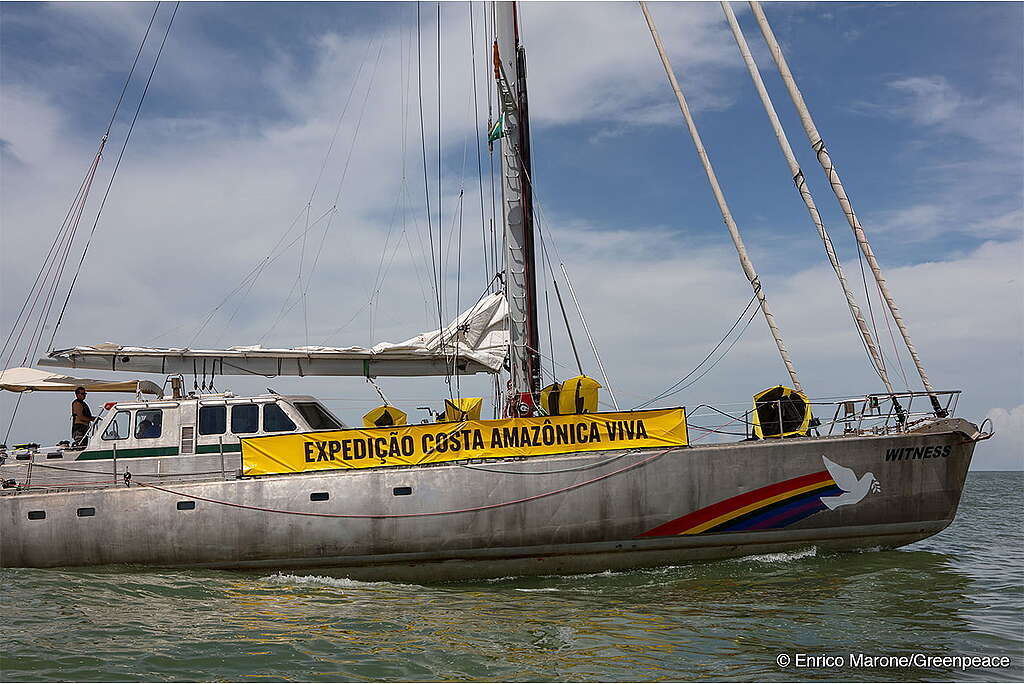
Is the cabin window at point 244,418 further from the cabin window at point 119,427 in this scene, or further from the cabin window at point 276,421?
the cabin window at point 119,427

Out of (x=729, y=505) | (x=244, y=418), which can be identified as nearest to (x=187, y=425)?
(x=244, y=418)

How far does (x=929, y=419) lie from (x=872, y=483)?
175 cm

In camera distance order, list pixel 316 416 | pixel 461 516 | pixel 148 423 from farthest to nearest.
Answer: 1. pixel 316 416
2. pixel 148 423
3. pixel 461 516

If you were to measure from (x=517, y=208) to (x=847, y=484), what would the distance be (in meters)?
9.25

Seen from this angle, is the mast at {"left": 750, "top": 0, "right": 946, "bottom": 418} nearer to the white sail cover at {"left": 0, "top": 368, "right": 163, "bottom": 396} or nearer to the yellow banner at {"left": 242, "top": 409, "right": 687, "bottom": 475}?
the yellow banner at {"left": 242, "top": 409, "right": 687, "bottom": 475}

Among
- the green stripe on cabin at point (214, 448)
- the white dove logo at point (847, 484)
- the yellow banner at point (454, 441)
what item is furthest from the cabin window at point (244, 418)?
the white dove logo at point (847, 484)

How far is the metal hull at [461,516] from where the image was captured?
13.3m

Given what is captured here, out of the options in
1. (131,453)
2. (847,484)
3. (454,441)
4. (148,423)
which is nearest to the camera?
(847,484)

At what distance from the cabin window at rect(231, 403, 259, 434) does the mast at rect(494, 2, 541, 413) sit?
5501mm

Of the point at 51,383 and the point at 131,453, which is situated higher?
the point at 51,383

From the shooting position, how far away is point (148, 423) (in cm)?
1481

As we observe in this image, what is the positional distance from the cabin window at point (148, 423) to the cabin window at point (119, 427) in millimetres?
190

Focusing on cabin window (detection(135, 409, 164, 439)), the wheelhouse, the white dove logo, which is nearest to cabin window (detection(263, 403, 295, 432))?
the wheelhouse

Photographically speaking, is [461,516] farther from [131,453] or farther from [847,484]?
[847,484]
